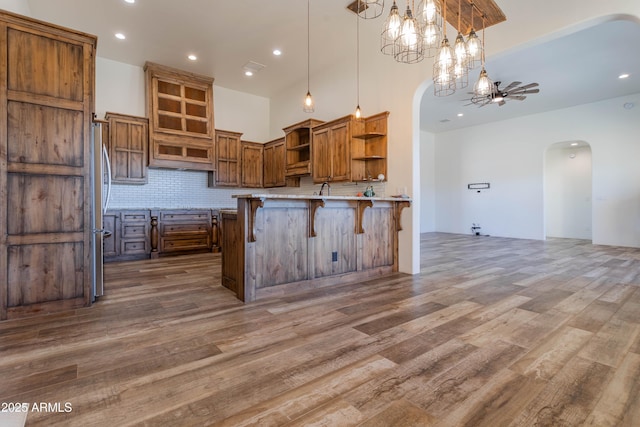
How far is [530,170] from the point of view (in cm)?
837

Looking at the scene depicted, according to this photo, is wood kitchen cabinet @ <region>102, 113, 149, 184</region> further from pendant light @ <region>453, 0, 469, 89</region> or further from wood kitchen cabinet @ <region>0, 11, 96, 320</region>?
pendant light @ <region>453, 0, 469, 89</region>

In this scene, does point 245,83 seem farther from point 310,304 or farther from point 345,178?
point 310,304

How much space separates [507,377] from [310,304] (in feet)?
5.63

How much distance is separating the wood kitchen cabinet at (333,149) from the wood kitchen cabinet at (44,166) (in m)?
3.38

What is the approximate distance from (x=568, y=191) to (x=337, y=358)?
1051 cm

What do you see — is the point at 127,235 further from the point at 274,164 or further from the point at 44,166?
the point at 274,164

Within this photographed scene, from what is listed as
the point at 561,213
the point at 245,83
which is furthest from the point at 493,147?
the point at 245,83

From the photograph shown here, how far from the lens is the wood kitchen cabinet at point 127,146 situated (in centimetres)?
541

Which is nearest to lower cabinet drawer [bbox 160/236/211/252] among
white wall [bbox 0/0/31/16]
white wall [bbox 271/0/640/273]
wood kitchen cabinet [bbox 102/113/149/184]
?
wood kitchen cabinet [bbox 102/113/149/184]

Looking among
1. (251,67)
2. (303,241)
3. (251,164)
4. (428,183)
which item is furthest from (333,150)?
(428,183)

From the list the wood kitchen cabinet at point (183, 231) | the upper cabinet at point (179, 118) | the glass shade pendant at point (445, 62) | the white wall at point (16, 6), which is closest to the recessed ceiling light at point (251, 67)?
the upper cabinet at point (179, 118)

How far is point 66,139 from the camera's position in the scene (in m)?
2.77

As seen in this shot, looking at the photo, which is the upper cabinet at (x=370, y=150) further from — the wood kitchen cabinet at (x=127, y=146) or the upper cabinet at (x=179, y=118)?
the wood kitchen cabinet at (x=127, y=146)

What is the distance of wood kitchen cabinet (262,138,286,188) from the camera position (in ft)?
22.2
